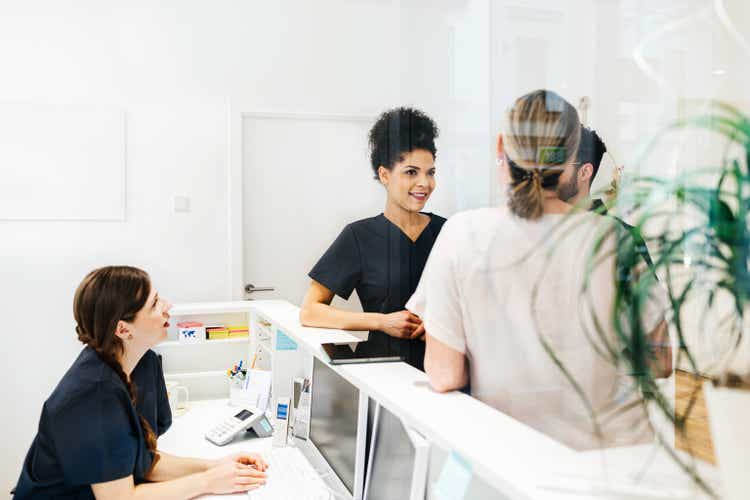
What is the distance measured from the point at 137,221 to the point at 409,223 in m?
2.05

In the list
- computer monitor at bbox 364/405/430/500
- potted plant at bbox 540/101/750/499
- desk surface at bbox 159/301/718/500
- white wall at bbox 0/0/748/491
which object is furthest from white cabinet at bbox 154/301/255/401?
potted plant at bbox 540/101/750/499

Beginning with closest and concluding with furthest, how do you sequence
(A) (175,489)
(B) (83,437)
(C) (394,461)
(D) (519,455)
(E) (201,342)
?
(D) (519,455), (C) (394,461), (B) (83,437), (A) (175,489), (E) (201,342)

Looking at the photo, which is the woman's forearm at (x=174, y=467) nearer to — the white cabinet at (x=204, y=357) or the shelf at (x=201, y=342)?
the white cabinet at (x=204, y=357)

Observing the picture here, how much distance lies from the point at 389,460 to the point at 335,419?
0.39 metres

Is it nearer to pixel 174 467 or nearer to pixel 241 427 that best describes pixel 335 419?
pixel 174 467

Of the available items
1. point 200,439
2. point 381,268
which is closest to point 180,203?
point 200,439

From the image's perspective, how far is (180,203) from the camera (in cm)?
329

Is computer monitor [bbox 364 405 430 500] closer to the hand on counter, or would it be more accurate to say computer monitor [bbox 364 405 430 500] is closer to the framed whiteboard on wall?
the hand on counter

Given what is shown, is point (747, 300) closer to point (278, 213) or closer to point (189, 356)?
point (189, 356)

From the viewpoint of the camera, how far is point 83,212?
3.13 m

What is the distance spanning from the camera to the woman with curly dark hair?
1.59 metres

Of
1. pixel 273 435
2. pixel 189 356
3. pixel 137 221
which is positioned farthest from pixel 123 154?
pixel 273 435

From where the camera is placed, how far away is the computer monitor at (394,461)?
1.01 meters

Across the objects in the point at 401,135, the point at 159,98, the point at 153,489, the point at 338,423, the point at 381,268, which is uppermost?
the point at 159,98
